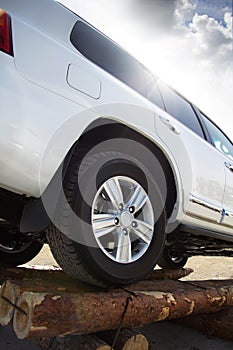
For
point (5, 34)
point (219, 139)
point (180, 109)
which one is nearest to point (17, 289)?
point (5, 34)

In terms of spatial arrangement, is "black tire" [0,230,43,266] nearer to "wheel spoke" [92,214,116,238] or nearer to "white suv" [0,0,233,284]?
"white suv" [0,0,233,284]

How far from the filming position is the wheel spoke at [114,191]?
1.96 meters

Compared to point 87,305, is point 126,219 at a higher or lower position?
higher

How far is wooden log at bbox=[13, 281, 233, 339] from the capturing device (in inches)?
61.4

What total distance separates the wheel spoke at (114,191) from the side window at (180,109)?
102 cm

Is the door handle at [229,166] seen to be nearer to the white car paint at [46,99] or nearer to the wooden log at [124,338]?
the white car paint at [46,99]

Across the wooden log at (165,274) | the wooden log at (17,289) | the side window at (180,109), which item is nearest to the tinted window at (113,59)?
the side window at (180,109)

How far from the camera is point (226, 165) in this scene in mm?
3209

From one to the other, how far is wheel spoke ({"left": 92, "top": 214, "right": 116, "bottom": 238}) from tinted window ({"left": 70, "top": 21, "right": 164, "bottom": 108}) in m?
0.95

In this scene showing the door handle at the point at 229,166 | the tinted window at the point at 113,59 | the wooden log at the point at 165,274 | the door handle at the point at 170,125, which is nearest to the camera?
the tinted window at the point at 113,59

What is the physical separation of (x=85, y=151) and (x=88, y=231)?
471 millimetres

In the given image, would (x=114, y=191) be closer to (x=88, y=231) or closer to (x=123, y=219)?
(x=123, y=219)

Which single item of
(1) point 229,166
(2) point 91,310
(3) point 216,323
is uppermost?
(1) point 229,166

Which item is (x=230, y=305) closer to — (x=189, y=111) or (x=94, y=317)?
(x=94, y=317)
